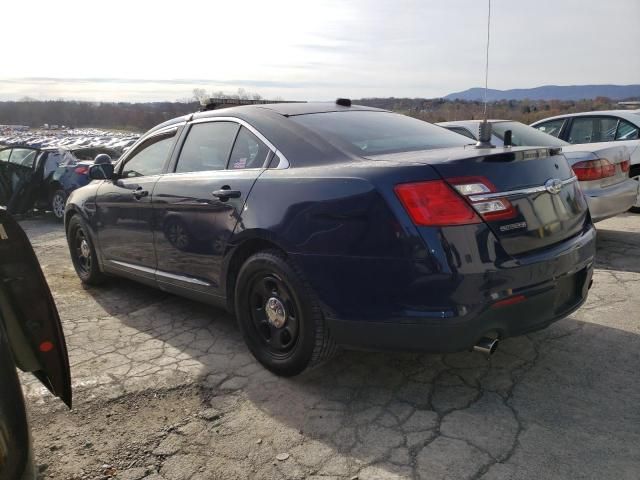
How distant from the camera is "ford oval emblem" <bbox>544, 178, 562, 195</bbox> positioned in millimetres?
2764

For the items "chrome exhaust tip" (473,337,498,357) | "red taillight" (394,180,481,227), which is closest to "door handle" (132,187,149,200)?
"red taillight" (394,180,481,227)

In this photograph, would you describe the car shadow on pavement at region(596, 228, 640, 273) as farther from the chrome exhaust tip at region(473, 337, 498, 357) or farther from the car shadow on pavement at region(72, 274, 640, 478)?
the chrome exhaust tip at region(473, 337, 498, 357)

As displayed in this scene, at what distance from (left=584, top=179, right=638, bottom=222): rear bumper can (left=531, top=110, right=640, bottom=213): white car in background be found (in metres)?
1.79

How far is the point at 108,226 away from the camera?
4.61m

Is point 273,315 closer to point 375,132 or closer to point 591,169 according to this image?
point 375,132

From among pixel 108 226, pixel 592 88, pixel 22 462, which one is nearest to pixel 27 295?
→ pixel 22 462

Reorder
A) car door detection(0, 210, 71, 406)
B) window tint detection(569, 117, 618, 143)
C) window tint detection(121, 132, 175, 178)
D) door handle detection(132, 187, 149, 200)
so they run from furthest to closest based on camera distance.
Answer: window tint detection(569, 117, 618, 143) < window tint detection(121, 132, 175, 178) < door handle detection(132, 187, 149, 200) < car door detection(0, 210, 71, 406)

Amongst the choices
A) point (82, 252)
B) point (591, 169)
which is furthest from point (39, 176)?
point (591, 169)

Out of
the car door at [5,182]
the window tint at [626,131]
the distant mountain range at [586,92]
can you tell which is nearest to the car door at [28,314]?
the window tint at [626,131]

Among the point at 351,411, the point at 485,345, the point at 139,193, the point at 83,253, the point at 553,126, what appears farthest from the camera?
the point at 553,126

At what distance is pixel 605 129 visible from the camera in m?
7.57

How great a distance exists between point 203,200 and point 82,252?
2.53m

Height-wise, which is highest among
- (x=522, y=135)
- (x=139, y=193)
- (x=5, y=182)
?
(x=522, y=135)

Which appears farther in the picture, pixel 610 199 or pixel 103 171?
pixel 610 199
